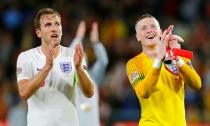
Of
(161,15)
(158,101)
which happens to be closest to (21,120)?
(158,101)

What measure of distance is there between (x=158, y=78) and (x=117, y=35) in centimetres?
833

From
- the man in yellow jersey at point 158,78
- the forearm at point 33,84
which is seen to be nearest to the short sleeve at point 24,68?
the forearm at point 33,84

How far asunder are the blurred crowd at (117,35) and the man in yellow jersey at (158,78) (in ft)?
16.8

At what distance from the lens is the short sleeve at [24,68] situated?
25.0 feet

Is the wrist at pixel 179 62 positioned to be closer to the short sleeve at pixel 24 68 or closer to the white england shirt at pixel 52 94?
the white england shirt at pixel 52 94

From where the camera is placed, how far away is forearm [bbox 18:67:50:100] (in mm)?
7312

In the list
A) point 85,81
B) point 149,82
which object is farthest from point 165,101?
point 85,81

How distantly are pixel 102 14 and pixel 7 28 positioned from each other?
212 centimetres

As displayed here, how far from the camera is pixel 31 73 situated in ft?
25.2

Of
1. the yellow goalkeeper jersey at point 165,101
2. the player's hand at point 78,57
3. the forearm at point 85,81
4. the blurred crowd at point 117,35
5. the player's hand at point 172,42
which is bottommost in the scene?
the blurred crowd at point 117,35

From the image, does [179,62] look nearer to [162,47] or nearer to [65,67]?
[162,47]

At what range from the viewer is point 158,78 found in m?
7.77

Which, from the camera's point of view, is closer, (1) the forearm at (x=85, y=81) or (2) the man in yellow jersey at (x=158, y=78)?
(1) the forearm at (x=85, y=81)

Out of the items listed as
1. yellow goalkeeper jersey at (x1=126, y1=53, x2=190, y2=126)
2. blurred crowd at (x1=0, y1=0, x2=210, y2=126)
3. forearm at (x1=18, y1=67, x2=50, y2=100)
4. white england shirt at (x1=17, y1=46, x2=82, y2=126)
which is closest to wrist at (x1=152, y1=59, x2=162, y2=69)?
yellow goalkeeper jersey at (x1=126, y1=53, x2=190, y2=126)
